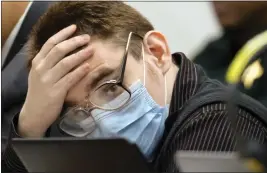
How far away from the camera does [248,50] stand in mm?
621

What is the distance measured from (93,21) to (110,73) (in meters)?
0.10

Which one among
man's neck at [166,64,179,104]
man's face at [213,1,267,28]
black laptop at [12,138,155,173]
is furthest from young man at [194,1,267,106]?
black laptop at [12,138,155,173]

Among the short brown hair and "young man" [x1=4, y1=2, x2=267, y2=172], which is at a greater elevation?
the short brown hair

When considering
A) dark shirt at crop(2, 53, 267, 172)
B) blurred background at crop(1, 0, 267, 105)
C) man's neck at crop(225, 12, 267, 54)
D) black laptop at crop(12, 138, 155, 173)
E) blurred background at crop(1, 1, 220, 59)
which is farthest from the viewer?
blurred background at crop(1, 1, 220, 59)

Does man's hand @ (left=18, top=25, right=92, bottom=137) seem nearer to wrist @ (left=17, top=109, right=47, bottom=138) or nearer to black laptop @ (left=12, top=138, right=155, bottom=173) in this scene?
wrist @ (left=17, top=109, right=47, bottom=138)

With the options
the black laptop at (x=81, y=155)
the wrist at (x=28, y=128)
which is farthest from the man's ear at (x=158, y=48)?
the black laptop at (x=81, y=155)

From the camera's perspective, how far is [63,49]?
38.1 inches

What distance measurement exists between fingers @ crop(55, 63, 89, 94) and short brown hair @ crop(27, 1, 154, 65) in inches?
2.9

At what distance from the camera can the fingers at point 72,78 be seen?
0.94 metres

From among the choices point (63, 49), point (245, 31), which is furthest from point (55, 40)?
point (245, 31)

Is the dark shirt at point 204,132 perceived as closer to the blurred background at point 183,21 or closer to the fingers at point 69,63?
the fingers at point 69,63

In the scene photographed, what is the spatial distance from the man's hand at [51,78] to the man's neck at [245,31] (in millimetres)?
730

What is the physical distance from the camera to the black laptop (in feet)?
2.21

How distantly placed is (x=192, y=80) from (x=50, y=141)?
391 mm
